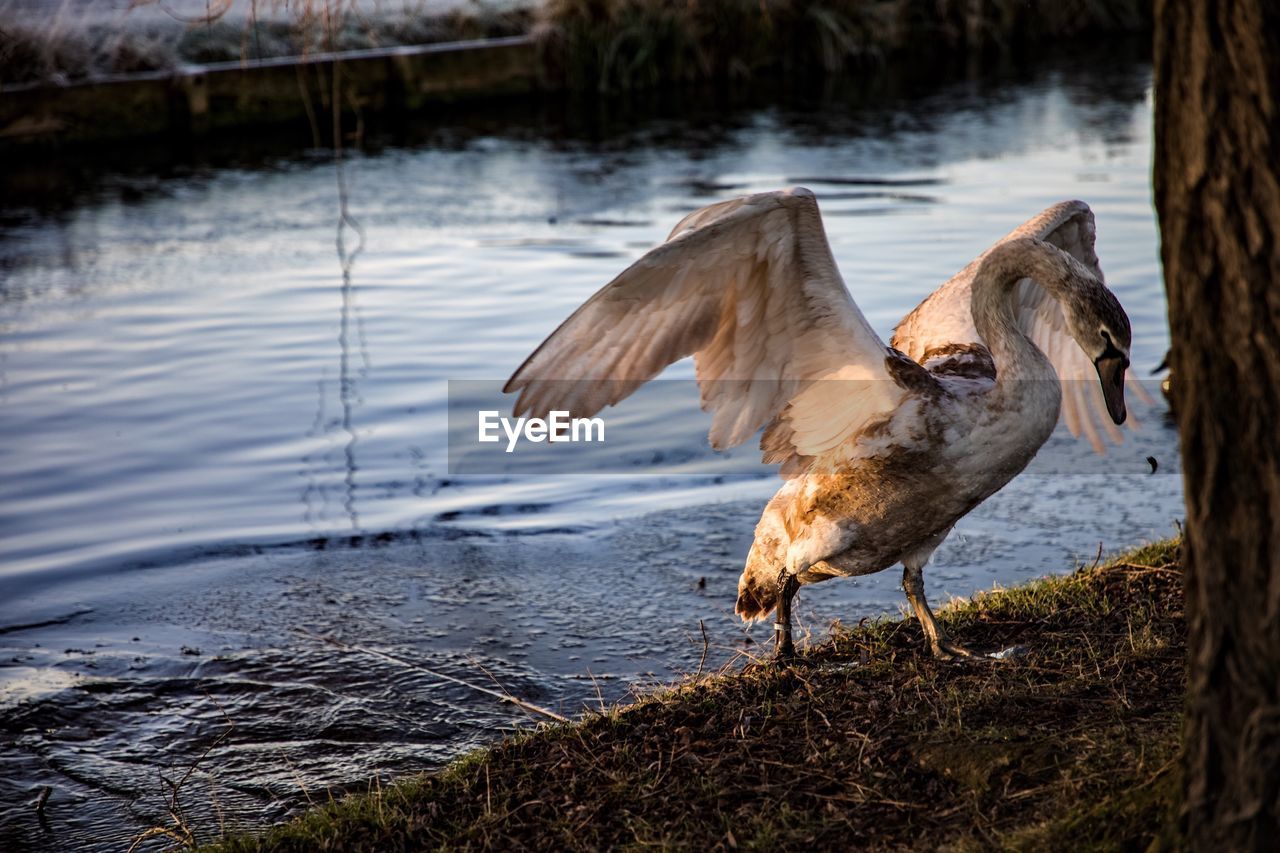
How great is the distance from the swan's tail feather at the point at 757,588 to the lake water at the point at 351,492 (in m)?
0.21

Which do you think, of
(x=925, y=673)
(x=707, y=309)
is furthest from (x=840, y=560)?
(x=707, y=309)

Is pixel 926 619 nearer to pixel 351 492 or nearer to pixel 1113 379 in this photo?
pixel 1113 379

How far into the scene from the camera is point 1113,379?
4336mm

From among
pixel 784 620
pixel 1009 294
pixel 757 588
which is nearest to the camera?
pixel 1009 294

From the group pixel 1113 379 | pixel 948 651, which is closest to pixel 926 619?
pixel 948 651

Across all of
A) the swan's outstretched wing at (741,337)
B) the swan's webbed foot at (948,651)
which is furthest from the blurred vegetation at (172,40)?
the swan's webbed foot at (948,651)

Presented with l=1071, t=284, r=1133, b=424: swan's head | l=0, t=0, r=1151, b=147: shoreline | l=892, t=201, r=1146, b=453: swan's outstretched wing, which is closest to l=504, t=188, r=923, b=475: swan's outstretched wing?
l=892, t=201, r=1146, b=453: swan's outstretched wing

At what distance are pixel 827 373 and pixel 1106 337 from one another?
951mm

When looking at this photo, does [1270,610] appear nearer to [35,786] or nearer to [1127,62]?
[35,786]

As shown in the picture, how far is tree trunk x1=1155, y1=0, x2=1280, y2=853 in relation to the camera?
2.63m

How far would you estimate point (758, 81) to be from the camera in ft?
66.6

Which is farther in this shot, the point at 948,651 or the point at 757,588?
the point at 757,588

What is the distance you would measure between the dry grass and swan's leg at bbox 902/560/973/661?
7cm

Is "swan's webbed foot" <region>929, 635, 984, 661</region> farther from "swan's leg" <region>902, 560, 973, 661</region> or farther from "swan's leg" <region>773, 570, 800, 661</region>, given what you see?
"swan's leg" <region>773, 570, 800, 661</region>
